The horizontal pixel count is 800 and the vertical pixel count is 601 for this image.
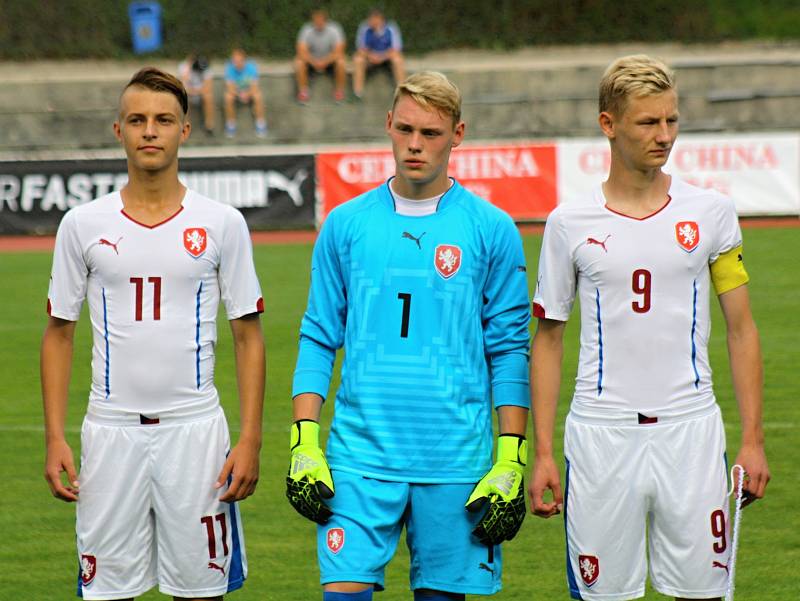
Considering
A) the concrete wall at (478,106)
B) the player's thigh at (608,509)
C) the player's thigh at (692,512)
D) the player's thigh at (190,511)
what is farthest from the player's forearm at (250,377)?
the concrete wall at (478,106)

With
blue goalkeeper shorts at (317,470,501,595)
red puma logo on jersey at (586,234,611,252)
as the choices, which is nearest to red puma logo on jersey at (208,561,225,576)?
blue goalkeeper shorts at (317,470,501,595)

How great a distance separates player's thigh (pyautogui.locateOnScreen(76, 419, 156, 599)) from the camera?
4391 mm

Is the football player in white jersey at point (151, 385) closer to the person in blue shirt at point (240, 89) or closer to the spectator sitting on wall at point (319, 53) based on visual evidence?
the person in blue shirt at point (240, 89)

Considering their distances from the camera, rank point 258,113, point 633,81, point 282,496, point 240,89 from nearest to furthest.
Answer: point 633,81, point 282,496, point 258,113, point 240,89

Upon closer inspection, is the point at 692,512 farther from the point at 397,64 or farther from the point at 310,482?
the point at 397,64

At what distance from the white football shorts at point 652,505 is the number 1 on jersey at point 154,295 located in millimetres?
1399

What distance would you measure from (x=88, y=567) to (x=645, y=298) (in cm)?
199

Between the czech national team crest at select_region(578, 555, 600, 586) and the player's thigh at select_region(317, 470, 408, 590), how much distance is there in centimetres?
59

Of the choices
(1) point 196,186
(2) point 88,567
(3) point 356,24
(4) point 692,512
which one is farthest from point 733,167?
(2) point 88,567

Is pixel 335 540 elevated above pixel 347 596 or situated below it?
above

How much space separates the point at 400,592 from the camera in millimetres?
6270

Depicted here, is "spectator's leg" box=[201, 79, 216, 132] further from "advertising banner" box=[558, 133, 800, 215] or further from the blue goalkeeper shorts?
the blue goalkeeper shorts

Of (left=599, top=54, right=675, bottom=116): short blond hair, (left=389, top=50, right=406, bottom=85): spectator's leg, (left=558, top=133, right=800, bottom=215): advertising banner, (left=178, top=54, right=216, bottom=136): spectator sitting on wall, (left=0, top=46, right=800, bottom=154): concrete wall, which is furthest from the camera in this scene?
(left=389, top=50, right=406, bottom=85): spectator's leg

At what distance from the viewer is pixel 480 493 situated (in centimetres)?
407
